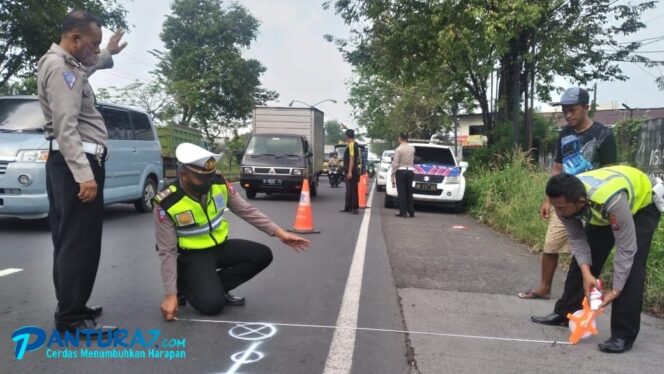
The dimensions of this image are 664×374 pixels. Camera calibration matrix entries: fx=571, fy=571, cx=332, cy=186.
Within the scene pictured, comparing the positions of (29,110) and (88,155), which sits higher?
(29,110)

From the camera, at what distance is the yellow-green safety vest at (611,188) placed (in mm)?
3666

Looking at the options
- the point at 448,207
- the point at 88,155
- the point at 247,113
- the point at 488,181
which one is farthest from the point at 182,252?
the point at 247,113

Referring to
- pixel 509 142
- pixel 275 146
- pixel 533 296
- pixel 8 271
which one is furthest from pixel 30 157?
pixel 509 142

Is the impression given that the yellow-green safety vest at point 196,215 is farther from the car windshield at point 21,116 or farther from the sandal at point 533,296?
the car windshield at point 21,116

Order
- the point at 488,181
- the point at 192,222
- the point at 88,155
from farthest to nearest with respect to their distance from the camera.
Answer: the point at 488,181, the point at 192,222, the point at 88,155

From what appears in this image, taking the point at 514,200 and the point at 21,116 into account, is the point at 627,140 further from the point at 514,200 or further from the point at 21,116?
the point at 21,116

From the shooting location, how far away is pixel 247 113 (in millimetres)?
42188

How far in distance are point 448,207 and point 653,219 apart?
1126 cm

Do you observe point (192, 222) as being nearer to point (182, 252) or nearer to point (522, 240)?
point (182, 252)

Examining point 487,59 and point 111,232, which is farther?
point 487,59

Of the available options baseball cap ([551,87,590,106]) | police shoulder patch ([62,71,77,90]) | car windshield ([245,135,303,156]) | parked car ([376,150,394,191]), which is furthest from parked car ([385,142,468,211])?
police shoulder patch ([62,71,77,90])

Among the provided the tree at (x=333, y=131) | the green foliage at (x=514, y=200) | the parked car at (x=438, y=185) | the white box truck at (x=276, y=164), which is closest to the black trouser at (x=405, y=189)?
the parked car at (x=438, y=185)

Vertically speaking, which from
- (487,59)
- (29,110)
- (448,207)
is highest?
(487,59)

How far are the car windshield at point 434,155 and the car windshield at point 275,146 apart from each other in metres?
3.27
